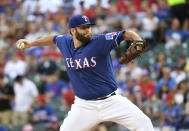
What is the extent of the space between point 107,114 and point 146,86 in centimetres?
545

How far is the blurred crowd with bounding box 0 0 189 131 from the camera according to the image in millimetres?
10281

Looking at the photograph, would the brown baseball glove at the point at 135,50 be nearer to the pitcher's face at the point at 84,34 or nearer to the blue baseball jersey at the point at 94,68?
the blue baseball jersey at the point at 94,68

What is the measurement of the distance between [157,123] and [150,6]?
619cm

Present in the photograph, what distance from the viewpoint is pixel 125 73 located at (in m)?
11.7

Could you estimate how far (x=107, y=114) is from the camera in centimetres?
563

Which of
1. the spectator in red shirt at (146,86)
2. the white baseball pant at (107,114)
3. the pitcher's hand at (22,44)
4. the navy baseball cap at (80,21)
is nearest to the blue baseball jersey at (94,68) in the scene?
the white baseball pant at (107,114)

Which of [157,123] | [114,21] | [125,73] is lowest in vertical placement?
[157,123]

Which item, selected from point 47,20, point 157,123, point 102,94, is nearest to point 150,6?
point 47,20

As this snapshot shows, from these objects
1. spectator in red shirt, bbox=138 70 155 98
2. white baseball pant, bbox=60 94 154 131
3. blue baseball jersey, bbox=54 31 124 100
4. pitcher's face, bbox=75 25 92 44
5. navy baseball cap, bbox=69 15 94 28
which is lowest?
spectator in red shirt, bbox=138 70 155 98

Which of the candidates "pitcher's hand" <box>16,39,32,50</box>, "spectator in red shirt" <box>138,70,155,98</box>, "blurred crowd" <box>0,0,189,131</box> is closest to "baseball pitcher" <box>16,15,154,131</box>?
"pitcher's hand" <box>16,39,32,50</box>

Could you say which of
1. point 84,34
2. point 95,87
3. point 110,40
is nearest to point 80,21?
point 84,34

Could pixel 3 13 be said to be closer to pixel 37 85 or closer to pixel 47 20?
pixel 47 20

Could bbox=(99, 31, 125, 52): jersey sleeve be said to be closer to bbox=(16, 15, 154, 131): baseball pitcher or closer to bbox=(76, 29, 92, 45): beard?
bbox=(16, 15, 154, 131): baseball pitcher

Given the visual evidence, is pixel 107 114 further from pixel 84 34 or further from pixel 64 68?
pixel 64 68
